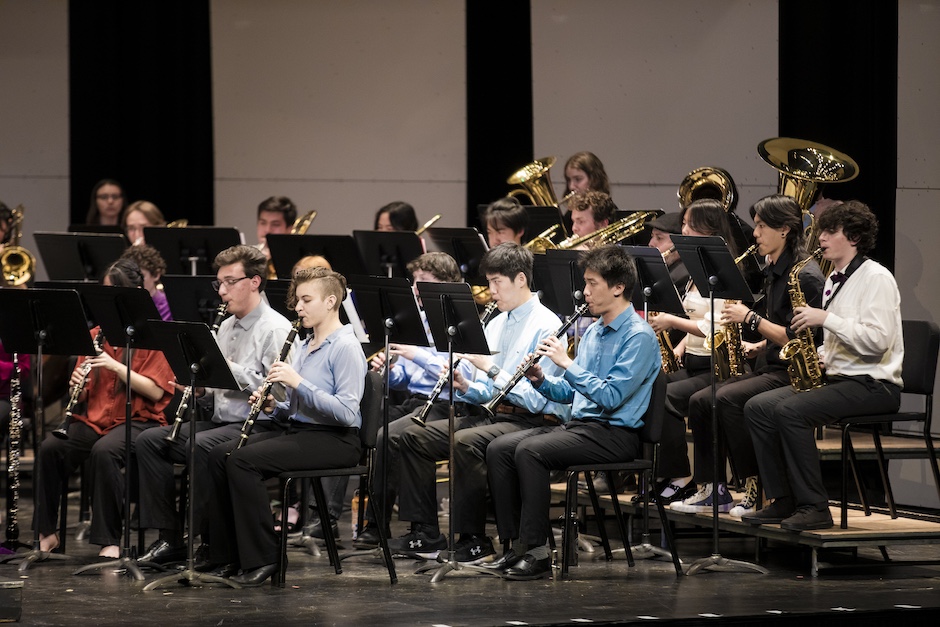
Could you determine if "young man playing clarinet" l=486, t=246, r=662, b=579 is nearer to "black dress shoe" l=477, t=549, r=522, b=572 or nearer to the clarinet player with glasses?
"black dress shoe" l=477, t=549, r=522, b=572

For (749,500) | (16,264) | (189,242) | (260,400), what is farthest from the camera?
(16,264)

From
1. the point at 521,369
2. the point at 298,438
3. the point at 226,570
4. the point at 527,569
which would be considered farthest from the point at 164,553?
the point at 521,369

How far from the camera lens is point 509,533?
5219 millimetres

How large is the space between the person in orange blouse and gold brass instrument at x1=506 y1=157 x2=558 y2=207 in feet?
7.95

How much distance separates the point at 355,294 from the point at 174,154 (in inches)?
151

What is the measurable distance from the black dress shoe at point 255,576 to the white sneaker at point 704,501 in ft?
5.72

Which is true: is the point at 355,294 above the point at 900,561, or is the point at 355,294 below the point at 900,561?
above

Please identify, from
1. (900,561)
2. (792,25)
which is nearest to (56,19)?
(792,25)

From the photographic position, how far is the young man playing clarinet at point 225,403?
17.5 feet

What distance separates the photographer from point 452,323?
198 inches

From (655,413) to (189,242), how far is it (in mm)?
Result: 2864

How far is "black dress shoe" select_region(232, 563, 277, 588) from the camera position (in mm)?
4941

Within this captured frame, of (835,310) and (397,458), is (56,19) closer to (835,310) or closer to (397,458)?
(397,458)

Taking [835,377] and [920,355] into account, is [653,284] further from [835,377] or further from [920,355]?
[920,355]
